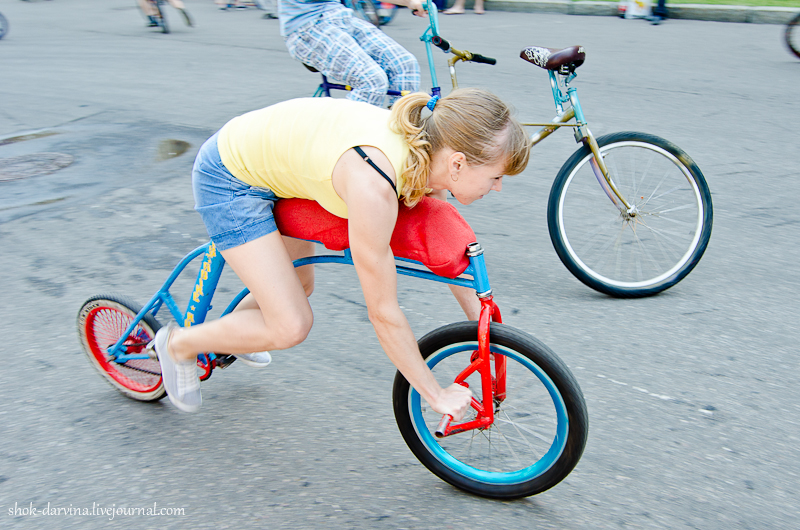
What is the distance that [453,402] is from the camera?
2277mm

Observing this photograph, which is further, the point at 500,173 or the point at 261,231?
the point at 261,231

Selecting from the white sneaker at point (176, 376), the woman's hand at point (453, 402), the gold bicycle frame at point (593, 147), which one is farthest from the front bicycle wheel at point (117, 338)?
the gold bicycle frame at point (593, 147)

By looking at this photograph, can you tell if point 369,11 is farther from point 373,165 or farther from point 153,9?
point 373,165

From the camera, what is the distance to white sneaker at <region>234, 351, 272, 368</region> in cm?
320

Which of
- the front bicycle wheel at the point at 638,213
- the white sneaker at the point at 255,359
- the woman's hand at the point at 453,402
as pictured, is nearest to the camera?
the woman's hand at the point at 453,402

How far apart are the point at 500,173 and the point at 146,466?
1786mm

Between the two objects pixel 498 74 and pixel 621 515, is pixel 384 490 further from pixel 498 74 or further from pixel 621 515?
pixel 498 74

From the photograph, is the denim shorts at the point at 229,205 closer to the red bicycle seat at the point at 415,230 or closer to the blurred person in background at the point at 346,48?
the red bicycle seat at the point at 415,230

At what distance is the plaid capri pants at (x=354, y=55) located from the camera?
4.14m

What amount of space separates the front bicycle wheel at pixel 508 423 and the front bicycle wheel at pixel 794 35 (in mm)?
8231

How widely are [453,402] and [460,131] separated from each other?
34.4 inches

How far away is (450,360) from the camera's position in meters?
2.46

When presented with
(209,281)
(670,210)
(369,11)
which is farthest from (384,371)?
(369,11)

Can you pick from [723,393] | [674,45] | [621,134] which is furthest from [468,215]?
[674,45]
